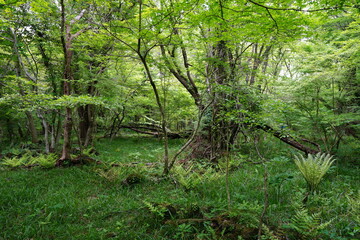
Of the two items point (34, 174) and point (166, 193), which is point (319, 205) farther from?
point (34, 174)

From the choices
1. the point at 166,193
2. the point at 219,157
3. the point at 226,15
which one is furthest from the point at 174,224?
the point at 219,157

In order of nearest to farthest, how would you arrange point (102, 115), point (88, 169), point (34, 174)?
point (34, 174) < point (88, 169) < point (102, 115)

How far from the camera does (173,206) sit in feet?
10.5

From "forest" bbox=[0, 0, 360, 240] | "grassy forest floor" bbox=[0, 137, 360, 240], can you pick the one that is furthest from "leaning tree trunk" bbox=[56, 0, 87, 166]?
"grassy forest floor" bbox=[0, 137, 360, 240]

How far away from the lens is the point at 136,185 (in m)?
4.73

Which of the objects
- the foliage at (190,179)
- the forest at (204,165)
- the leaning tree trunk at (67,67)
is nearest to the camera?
the forest at (204,165)

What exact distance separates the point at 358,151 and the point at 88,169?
930 centimetres

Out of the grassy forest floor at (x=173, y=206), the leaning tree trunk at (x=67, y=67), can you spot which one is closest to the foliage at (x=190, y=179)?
the grassy forest floor at (x=173, y=206)

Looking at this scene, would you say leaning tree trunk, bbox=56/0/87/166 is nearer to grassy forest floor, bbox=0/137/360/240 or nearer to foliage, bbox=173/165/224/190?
grassy forest floor, bbox=0/137/360/240

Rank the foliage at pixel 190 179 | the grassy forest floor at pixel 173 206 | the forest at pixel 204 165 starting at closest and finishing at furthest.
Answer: the grassy forest floor at pixel 173 206, the forest at pixel 204 165, the foliage at pixel 190 179

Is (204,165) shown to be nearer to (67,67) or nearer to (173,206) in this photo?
(173,206)

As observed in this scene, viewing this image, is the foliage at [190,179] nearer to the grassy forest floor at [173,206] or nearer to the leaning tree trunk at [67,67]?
the grassy forest floor at [173,206]

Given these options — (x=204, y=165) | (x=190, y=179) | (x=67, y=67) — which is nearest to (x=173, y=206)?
(x=190, y=179)

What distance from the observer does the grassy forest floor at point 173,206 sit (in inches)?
100
